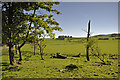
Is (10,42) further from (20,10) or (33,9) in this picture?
(33,9)

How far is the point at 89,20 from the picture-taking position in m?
21.1

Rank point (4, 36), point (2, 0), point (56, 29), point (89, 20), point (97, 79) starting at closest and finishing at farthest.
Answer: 1. point (97, 79)
2. point (4, 36)
3. point (2, 0)
4. point (56, 29)
5. point (89, 20)

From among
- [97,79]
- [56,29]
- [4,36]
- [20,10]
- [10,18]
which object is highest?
[20,10]

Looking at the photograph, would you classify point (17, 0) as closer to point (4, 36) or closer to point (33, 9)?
point (33, 9)

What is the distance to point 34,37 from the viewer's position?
14805mm

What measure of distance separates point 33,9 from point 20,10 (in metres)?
2.35

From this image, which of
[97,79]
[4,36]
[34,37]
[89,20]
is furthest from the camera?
[89,20]

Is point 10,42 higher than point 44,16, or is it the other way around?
point 44,16

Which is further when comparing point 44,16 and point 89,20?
point 89,20

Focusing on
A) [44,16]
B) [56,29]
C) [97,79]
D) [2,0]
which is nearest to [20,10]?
[2,0]

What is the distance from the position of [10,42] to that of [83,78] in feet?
42.8

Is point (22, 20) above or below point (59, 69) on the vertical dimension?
above

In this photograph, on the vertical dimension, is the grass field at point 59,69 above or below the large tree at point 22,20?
below

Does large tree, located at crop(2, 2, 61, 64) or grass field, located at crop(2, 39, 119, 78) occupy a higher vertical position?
large tree, located at crop(2, 2, 61, 64)
